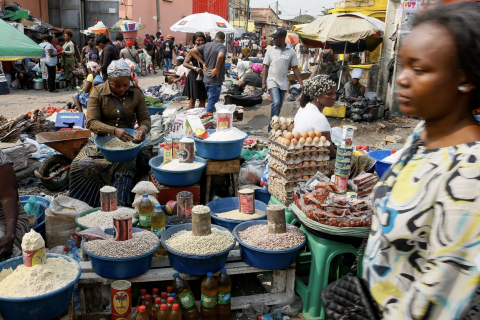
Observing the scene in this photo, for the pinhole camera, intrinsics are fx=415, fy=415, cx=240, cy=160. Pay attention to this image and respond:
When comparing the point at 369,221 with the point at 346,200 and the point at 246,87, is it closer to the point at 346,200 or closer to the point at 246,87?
the point at 346,200

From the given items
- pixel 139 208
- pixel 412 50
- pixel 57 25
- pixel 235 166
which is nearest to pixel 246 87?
pixel 235 166

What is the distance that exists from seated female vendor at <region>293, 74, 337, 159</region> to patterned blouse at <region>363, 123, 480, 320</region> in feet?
8.29

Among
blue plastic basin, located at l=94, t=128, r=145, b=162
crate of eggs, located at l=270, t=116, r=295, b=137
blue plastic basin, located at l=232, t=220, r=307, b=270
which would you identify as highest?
crate of eggs, located at l=270, t=116, r=295, b=137

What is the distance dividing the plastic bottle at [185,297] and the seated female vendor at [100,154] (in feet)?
5.23

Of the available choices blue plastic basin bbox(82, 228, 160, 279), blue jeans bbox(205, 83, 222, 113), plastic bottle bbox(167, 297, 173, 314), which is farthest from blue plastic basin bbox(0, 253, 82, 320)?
blue jeans bbox(205, 83, 222, 113)

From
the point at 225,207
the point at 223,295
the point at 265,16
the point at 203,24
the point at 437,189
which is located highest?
the point at 265,16

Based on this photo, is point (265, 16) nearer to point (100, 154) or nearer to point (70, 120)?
point (70, 120)

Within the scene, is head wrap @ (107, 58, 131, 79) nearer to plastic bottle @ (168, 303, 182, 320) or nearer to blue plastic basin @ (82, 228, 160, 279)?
blue plastic basin @ (82, 228, 160, 279)

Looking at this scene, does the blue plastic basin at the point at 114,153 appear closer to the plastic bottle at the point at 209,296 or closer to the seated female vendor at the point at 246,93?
the plastic bottle at the point at 209,296

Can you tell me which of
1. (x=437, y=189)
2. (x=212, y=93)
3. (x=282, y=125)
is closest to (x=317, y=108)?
(x=282, y=125)

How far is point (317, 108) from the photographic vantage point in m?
4.03

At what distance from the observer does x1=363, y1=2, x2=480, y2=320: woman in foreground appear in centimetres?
109

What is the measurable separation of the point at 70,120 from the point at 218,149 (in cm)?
380

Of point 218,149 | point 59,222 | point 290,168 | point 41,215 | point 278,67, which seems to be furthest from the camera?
point 278,67
